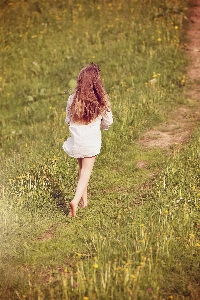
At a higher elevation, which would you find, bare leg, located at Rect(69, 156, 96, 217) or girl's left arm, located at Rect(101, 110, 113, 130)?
girl's left arm, located at Rect(101, 110, 113, 130)

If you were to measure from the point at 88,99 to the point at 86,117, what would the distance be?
213 millimetres

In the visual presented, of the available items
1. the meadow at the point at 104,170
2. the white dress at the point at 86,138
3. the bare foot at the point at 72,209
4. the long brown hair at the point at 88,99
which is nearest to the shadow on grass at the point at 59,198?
the meadow at the point at 104,170

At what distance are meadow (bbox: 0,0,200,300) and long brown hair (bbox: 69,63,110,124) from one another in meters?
1.19

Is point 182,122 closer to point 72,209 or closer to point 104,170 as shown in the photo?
point 104,170

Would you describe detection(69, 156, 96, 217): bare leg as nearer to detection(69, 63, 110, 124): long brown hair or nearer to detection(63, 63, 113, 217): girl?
detection(63, 63, 113, 217): girl

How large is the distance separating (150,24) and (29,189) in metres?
8.40

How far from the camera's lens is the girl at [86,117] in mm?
6996

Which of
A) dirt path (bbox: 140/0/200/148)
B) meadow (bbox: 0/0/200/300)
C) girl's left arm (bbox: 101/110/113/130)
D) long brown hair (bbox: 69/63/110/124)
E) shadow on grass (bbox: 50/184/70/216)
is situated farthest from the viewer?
dirt path (bbox: 140/0/200/148)

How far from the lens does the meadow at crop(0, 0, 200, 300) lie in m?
5.73

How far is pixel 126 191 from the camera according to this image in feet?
26.2

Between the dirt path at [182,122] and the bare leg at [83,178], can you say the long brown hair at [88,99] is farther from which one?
the dirt path at [182,122]


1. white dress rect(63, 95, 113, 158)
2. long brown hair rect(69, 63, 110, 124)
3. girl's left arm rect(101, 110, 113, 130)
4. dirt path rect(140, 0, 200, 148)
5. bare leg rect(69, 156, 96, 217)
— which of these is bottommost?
dirt path rect(140, 0, 200, 148)

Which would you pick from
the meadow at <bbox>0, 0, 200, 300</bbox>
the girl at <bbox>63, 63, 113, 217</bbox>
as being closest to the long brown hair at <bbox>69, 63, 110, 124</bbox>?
the girl at <bbox>63, 63, 113, 217</bbox>

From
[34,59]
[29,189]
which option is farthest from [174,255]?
[34,59]
